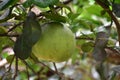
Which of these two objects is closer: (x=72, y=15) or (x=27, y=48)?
(x=27, y=48)

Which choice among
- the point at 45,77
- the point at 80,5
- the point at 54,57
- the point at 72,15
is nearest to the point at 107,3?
the point at 72,15

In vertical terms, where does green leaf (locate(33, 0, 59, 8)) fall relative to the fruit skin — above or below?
above

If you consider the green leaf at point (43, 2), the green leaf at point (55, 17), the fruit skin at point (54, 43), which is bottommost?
the fruit skin at point (54, 43)

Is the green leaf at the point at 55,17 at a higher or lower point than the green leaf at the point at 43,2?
lower

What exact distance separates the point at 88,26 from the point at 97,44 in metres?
0.24

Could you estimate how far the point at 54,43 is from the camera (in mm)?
820

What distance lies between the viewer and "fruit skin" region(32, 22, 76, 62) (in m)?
0.82

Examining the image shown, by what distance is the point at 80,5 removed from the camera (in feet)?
5.40

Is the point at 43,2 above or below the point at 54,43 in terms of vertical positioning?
above

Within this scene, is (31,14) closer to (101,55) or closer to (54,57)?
(54,57)

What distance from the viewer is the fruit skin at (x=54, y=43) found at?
820 millimetres

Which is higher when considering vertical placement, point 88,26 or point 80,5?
point 88,26

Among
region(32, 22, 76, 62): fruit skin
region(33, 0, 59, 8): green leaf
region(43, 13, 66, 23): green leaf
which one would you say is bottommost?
region(32, 22, 76, 62): fruit skin

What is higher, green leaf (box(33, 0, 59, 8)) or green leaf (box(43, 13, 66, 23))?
green leaf (box(33, 0, 59, 8))
